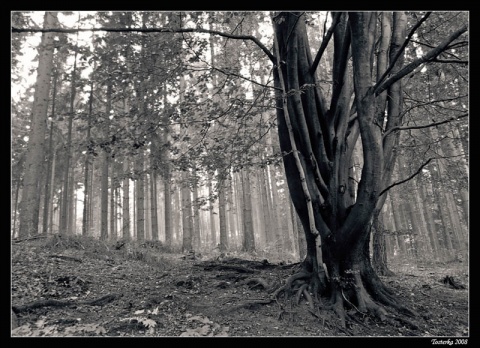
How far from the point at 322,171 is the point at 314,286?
1.91 meters

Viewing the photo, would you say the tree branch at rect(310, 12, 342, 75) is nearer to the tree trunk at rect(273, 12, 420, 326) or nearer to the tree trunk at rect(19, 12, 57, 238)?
the tree trunk at rect(273, 12, 420, 326)

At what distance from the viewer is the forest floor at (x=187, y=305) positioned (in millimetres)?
3693

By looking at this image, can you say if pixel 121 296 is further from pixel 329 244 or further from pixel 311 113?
pixel 311 113

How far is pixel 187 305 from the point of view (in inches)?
173

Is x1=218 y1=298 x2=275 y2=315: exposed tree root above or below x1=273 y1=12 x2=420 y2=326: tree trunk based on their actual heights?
below

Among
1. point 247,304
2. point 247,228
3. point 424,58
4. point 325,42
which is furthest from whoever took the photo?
point 247,228

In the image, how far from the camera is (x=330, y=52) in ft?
52.9

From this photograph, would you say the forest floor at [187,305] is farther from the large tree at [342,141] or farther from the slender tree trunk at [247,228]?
the slender tree trunk at [247,228]

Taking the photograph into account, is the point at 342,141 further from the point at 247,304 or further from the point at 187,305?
the point at 187,305

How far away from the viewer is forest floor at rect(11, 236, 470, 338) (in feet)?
12.1

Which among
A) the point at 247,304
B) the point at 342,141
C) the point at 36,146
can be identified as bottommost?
the point at 247,304

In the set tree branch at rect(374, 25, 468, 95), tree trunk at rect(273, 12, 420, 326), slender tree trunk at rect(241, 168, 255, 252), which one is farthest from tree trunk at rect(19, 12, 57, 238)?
tree branch at rect(374, 25, 468, 95)

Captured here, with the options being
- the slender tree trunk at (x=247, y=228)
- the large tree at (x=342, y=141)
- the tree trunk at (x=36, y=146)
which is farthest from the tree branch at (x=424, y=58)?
the slender tree trunk at (x=247, y=228)

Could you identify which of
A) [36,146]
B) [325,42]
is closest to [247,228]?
[36,146]
